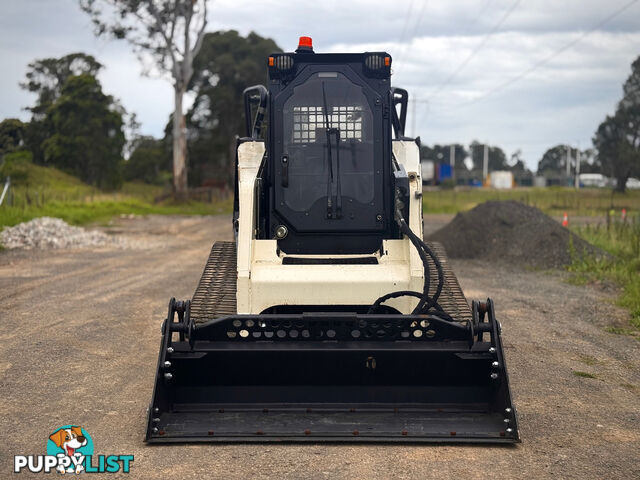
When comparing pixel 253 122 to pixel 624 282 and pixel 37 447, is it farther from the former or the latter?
pixel 624 282

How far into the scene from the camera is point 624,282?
48.7 feet

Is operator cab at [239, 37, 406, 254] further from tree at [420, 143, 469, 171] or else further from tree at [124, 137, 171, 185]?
tree at [420, 143, 469, 171]

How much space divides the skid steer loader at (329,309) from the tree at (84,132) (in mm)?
51708

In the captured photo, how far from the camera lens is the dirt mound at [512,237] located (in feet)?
59.5

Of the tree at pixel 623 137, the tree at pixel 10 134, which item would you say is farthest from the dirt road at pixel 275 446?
the tree at pixel 623 137

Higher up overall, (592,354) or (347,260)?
(347,260)

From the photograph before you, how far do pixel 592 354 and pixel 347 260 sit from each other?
3567mm

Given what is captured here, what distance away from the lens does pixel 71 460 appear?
5.73m

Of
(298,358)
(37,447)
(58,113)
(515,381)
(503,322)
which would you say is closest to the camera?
(37,447)

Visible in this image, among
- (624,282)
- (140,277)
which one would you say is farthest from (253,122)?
(624,282)

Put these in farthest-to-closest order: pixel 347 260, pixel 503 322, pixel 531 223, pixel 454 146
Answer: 1. pixel 454 146
2. pixel 531 223
3. pixel 503 322
4. pixel 347 260

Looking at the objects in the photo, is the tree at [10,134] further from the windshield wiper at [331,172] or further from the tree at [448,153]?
the tree at [448,153]

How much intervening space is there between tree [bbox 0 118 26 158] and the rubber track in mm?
31456

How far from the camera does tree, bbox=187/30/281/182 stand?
5947cm
